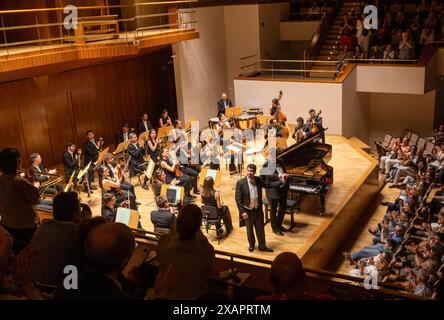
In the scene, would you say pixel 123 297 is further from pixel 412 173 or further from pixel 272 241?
pixel 412 173

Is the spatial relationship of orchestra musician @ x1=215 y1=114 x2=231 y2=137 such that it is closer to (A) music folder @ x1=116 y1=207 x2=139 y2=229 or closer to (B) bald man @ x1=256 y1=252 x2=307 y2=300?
(A) music folder @ x1=116 y1=207 x2=139 y2=229

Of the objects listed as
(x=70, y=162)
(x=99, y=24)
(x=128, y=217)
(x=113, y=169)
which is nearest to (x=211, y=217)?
(x=128, y=217)

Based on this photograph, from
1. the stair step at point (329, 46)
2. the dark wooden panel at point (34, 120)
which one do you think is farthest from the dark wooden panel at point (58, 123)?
the stair step at point (329, 46)

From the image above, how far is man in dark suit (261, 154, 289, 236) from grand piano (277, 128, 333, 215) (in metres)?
0.23

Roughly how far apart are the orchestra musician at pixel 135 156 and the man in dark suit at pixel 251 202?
4285 millimetres

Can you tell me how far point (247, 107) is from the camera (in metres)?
18.4

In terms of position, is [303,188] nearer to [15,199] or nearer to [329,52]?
[15,199]

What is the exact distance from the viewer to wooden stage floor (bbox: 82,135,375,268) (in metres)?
9.59

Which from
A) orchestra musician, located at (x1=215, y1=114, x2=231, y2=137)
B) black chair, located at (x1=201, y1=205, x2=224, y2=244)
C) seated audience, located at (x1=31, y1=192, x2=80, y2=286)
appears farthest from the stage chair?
seated audience, located at (x1=31, y1=192, x2=80, y2=286)

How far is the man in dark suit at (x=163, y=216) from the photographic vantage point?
8812 millimetres

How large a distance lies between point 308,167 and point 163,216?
3.51 m

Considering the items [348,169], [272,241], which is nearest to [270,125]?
[348,169]

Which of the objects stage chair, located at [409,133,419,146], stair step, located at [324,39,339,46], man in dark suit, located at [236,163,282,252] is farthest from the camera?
stair step, located at [324,39,339,46]
